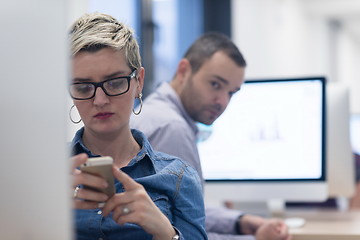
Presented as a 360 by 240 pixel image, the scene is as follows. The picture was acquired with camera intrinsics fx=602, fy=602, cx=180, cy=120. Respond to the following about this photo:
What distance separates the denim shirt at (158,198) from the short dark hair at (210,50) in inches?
27.9

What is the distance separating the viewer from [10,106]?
60 centimetres

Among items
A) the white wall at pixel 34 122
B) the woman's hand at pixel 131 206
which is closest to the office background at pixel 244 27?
the woman's hand at pixel 131 206

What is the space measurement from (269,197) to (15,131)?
Answer: 1593mm

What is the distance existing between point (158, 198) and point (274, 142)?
3.64ft

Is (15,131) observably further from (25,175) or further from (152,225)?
(152,225)

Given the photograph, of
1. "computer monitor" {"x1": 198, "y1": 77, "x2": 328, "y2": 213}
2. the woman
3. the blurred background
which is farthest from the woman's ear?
"computer monitor" {"x1": 198, "y1": 77, "x2": 328, "y2": 213}

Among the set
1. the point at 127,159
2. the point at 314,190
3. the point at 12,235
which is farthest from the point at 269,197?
the point at 12,235

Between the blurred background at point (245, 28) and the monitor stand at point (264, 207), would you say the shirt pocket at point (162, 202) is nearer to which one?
the blurred background at point (245, 28)

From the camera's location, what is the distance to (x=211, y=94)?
1811 millimetres

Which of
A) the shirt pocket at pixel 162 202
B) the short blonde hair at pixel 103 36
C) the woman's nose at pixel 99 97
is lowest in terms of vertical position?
the shirt pocket at pixel 162 202

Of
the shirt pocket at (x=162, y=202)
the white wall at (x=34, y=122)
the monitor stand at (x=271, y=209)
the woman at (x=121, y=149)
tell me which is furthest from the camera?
the monitor stand at (x=271, y=209)

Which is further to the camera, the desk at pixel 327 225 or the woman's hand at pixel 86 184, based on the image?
the desk at pixel 327 225

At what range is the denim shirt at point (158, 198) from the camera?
40.3 inches

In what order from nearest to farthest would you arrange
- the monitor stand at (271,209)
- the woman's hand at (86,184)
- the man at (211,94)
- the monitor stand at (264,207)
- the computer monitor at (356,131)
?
the woman's hand at (86,184) < the man at (211,94) < the monitor stand at (271,209) < the monitor stand at (264,207) < the computer monitor at (356,131)
